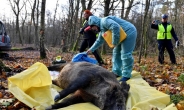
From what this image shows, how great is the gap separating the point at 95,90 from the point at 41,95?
0.91 m

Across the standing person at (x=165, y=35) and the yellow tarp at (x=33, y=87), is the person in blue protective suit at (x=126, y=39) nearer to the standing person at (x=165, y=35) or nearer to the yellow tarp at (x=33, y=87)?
the yellow tarp at (x=33, y=87)

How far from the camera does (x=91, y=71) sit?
4301 mm

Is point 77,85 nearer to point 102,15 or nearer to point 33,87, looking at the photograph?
point 33,87

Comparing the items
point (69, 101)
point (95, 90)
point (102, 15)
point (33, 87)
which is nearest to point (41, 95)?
point (33, 87)

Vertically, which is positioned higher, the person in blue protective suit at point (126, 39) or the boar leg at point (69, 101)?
the person in blue protective suit at point (126, 39)

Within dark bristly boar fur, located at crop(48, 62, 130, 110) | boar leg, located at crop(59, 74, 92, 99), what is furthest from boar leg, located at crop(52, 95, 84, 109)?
boar leg, located at crop(59, 74, 92, 99)

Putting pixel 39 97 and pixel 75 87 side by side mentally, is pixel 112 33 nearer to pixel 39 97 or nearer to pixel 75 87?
pixel 75 87

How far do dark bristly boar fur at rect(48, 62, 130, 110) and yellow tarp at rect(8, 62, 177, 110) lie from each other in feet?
0.52

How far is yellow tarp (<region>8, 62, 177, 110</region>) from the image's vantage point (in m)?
3.50

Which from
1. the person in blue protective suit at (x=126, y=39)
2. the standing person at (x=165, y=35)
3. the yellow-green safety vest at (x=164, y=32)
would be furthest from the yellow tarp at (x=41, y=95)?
the yellow-green safety vest at (x=164, y=32)

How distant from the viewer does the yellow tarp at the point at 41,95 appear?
3.50 meters

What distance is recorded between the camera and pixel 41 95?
3777mm

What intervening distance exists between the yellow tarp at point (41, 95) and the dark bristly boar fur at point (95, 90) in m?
0.16

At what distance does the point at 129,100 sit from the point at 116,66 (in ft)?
6.96
